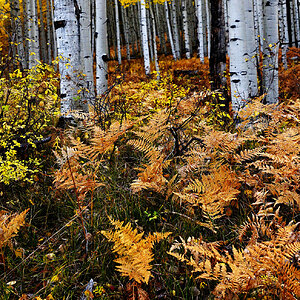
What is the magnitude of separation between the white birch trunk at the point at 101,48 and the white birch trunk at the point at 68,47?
226 cm

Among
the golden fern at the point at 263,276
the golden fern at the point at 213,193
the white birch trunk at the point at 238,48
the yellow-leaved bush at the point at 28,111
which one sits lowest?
the golden fern at the point at 263,276

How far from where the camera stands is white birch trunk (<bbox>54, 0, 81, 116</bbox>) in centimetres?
404

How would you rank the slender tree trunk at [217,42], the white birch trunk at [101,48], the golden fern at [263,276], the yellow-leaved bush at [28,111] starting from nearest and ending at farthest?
the golden fern at [263,276] < the yellow-leaved bush at [28,111] < the slender tree trunk at [217,42] < the white birch trunk at [101,48]

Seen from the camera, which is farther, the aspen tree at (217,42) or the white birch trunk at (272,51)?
the aspen tree at (217,42)

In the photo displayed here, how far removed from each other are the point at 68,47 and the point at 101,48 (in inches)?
108

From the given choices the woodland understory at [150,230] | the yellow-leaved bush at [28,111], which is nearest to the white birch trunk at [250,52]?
the woodland understory at [150,230]

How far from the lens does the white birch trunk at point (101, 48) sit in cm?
660

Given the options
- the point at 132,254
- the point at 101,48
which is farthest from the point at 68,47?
the point at 132,254

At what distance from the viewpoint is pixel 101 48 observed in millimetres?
6684

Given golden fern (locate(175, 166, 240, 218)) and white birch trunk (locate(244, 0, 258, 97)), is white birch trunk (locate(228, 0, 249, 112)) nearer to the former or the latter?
white birch trunk (locate(244, 0, 258, 97))

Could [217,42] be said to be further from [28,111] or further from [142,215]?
[142,215]

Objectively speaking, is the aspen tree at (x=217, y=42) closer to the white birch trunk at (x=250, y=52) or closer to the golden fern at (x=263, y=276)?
the white birch trunk at (x=250, y=52)

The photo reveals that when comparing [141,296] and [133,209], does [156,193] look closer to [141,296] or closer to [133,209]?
[133,209]

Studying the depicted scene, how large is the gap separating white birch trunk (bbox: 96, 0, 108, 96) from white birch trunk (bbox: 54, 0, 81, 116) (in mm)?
2259
